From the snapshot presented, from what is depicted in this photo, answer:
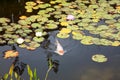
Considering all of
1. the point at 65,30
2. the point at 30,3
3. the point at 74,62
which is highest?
the point at 30,3

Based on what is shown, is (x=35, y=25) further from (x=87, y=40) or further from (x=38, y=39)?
(x=87, y=40)

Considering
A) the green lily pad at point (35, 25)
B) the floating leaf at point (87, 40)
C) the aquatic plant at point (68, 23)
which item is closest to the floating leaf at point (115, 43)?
the aquatic plant at point (68, 23)

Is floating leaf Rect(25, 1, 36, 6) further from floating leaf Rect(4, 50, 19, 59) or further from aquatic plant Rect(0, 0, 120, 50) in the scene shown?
floating leaf Rect(4, 50, 19, 59)

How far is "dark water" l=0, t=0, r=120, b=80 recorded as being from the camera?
8.29 feet

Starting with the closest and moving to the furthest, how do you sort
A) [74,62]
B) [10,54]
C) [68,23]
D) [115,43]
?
[74,62], [10,54], [115,43], [68,23]

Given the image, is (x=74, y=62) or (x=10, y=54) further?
(x=10, y=54)

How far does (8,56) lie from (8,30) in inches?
18.3

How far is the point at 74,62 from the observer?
2.71m

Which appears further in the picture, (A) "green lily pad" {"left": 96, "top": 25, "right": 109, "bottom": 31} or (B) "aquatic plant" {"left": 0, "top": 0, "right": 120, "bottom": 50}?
(A) "green lily pad" {"left": 96, "top": 25, "right": 109, "bottom": 31}

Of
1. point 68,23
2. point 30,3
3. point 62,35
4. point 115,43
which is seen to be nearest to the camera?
point 115,43

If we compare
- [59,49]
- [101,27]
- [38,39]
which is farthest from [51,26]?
[101,27]

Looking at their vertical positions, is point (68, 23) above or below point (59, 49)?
above

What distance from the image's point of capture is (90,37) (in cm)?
304

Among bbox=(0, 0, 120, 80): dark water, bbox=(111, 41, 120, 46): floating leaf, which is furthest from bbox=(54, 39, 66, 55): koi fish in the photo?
bbox=(111, 41, 120, 46): floating leaf
